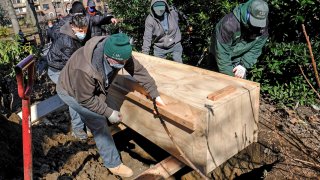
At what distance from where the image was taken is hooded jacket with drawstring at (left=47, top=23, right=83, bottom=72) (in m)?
3.91

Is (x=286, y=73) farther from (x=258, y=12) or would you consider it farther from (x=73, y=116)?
(x=73, y=116)

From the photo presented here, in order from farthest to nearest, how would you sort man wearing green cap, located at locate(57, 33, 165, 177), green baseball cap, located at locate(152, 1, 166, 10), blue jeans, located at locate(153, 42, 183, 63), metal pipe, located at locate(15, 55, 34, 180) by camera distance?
blue jeans, located at locate(153, 42, 183, 63) → green baseball cap, located at locate(152, 1, 166, 10) → man wearing green cap, located at locate(57, 33, 165, 177) → metal pipe, located at locate(15, 55, 34, 180)

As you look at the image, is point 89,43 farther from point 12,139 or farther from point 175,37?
point 175,37

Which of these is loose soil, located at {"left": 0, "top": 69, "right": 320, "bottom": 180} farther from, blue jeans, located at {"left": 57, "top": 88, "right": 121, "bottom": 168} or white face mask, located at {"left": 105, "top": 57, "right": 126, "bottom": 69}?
white face mask, located at {"left": 105, "top": 57, "right": 126, "bottom": 69}

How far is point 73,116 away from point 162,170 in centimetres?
174

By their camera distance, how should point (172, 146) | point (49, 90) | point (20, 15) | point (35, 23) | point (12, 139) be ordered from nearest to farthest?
1. point (172, 146)
2. point (12, 139)
3. point (49, 90)
4. point (35, 23)
5. point (20, 15)

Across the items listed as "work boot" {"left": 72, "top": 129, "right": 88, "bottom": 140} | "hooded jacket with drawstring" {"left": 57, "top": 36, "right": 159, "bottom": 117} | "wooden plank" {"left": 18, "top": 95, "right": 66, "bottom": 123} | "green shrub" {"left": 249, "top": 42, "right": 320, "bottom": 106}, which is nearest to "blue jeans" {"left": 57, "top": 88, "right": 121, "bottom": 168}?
"hooded jacket with drawstring" {"left": 57, "top": 36, "right": 159, "bottom": 117}

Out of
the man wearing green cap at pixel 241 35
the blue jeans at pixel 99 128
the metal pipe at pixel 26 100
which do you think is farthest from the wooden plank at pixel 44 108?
the man wearing green cap at pixel 241 35

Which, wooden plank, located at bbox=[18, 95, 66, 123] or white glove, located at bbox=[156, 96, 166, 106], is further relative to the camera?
wooden plank, located at bbox=[18, 95, 66, 123]

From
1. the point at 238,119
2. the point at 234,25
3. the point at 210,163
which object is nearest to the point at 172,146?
the point at 210,163

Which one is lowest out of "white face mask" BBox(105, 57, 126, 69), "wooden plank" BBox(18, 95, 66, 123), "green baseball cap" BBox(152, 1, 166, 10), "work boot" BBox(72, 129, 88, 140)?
"work boot" BBox(72, 129, 88, 140)

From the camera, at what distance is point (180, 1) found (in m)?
7.11

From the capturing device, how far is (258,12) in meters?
3.41

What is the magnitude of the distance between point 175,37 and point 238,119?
2.62 meters
